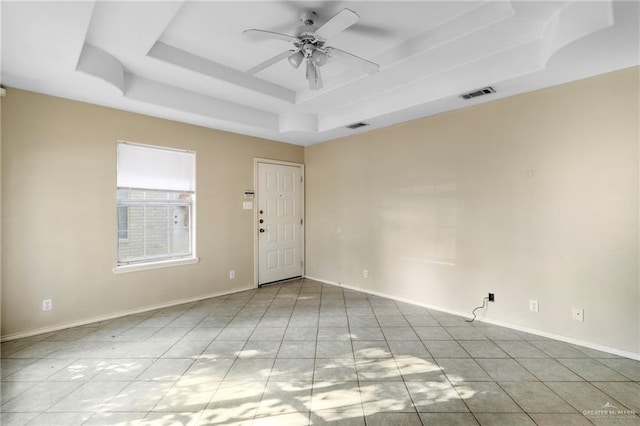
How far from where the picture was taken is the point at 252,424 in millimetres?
1786

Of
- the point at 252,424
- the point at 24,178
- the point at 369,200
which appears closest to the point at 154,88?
the point at 24,178

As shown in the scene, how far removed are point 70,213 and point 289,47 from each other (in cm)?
298

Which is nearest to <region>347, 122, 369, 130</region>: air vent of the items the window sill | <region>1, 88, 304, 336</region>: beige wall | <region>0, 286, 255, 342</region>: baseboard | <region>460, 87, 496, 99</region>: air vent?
<region>460, 87, 496, 99</region>: air vent

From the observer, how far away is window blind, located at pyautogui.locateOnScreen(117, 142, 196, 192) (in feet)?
11.9

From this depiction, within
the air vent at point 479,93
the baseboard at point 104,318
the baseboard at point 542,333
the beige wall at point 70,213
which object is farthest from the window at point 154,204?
the air vent at point 479,93

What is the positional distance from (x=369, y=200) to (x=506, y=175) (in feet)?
6.17

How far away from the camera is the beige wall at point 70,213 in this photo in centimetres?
294

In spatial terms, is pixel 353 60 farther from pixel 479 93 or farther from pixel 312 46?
pixel 479 93

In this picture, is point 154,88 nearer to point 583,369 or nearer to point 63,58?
point 63,58

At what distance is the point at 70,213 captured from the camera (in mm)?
3232

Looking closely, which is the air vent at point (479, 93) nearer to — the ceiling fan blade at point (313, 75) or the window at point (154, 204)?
the ceiling fan blade at point (313, 75)

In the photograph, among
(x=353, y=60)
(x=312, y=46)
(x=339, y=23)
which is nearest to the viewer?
(x=339, y=23)

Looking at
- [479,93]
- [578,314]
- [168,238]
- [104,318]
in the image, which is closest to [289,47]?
[479,93]

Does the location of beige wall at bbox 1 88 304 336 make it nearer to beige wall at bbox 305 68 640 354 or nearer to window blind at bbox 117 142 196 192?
window blind at bbox 117 142 196 192
